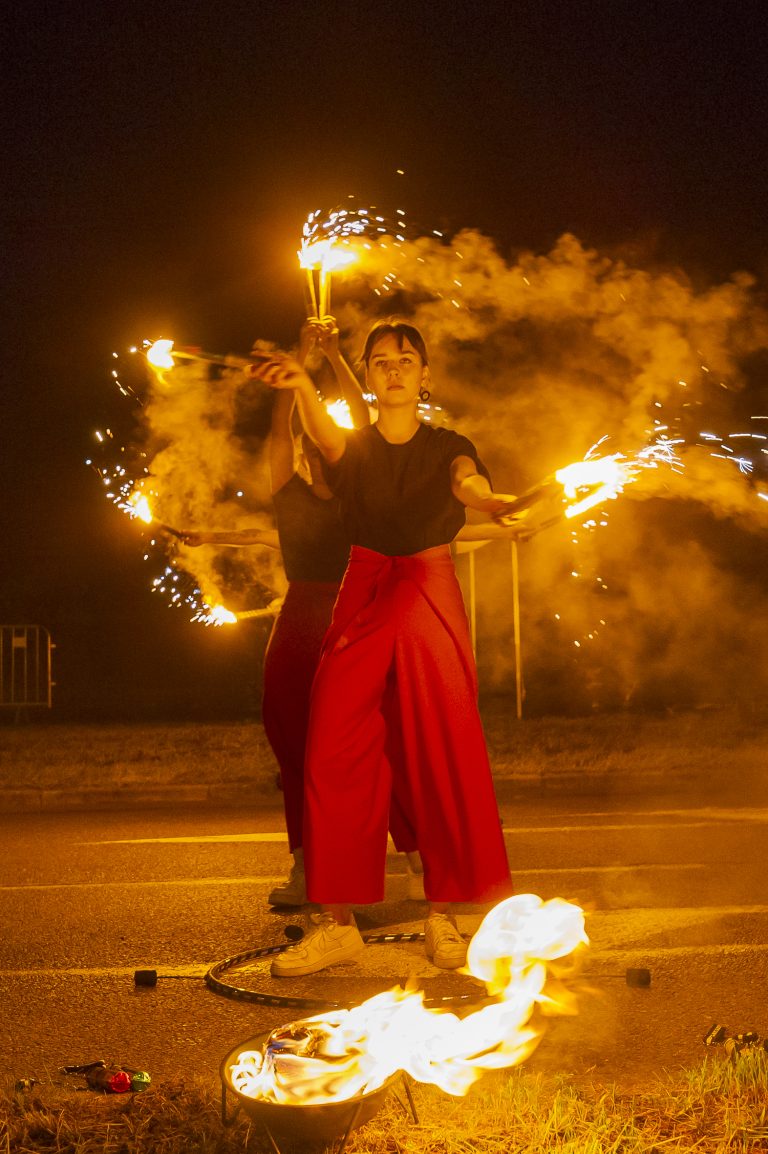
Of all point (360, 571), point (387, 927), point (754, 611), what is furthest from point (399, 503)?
point (754, 611)

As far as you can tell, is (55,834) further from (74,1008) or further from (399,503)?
(399,503)

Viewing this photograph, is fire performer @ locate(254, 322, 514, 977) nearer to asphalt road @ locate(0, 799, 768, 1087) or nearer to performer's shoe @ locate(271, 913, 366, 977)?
performer's shoe @ locate(271, 913, 366, 977)

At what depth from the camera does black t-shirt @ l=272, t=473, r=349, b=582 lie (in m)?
5.78

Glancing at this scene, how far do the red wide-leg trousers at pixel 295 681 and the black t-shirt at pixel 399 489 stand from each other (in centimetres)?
123

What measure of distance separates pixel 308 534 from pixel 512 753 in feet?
25.0

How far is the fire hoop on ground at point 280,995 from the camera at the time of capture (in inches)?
156

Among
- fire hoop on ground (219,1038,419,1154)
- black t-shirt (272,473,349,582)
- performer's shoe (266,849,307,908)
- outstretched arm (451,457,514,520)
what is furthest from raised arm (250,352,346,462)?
fire hoop on ground (219,1038,419,1154)

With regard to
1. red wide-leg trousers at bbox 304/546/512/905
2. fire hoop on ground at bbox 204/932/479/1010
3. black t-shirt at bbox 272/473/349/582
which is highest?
black t-shirt at bbox 272/473/349/582

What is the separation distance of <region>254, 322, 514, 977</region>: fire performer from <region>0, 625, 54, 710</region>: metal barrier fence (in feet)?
54.8

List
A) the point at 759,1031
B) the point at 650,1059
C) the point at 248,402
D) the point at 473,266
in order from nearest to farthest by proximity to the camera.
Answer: the point at 650,1059, the point at 759,1031, the point at 473,266, the point at 248,402

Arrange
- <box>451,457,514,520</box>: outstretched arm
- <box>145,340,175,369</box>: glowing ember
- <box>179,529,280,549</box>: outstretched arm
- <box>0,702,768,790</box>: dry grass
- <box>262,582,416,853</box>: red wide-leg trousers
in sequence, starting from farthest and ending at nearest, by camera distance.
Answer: <box>0,702,768,790</box>: dry grass → <box>179,529,280,549</box>: outstretched arm → <box>262,582,416,853</box>: red wide-leg trousers → <box>145,340,175,369</box>: glowing ember → <box>451,457,514,520</box>: outstretched arm

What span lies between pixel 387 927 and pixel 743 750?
28.3 feet

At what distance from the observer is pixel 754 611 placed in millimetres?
20562

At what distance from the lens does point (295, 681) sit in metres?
5.90
